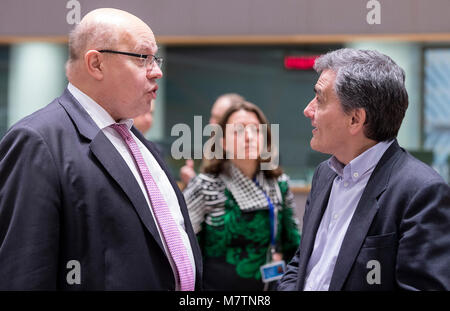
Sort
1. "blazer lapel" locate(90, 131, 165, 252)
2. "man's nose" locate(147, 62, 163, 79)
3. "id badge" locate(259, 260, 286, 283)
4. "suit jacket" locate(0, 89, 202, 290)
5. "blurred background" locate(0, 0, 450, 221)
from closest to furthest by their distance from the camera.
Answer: "suit jacket" locate(0, 89, 202, 290) → "blazer lapel" locate(90, 131, 165, 252) → "man's nose" locate(147, 62, 163, 79) → "id badge" locate(259, 260, 286, 283) → "blurred background" locate(0, 0, 450, 221)

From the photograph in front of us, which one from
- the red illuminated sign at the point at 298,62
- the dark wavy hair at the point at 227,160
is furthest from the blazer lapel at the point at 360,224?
the red illuminated sign at the point at 298,62

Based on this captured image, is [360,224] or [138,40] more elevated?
[138,40]

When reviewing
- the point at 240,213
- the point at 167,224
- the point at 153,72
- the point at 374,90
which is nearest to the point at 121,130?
the point at 153,72

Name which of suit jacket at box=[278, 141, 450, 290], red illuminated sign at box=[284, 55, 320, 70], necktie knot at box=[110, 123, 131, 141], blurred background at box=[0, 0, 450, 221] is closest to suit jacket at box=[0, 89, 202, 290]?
necktie knot at box=[110, 123, 131, 141]

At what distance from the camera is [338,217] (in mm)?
1630

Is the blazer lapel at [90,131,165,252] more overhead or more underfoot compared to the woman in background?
more overhead

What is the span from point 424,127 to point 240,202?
2773mm

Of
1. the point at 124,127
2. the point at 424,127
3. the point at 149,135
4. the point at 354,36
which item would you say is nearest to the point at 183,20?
the point at 149,135

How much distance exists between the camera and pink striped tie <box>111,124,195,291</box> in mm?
1580

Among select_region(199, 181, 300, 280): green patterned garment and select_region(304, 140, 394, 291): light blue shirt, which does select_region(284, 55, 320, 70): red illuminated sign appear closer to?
select_region(199, 181, 300, 280): green patterned garment

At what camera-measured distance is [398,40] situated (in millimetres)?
4691

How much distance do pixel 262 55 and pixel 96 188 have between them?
3.74 meters

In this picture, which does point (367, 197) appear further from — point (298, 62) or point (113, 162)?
point (298, 62)

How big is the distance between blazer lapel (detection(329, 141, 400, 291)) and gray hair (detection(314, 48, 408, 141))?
0.43ft
